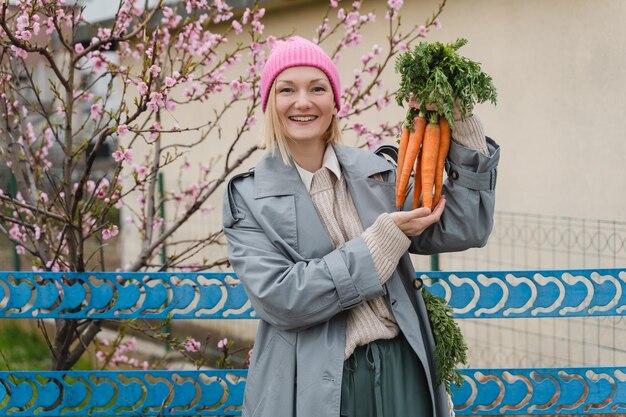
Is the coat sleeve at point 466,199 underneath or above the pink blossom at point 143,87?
underneath

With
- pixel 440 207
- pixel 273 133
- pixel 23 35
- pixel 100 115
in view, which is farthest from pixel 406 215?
pixel 100 115

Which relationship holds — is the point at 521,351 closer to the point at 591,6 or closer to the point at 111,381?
→ the point at 591,6

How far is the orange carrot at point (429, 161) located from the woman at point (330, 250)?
0.06 metres

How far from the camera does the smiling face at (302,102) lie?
2.41 meters

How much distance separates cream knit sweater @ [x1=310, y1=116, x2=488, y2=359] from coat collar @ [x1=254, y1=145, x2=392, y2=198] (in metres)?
0.06

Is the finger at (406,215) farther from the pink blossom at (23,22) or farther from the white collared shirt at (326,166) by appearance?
the pink blossom at (23,22)

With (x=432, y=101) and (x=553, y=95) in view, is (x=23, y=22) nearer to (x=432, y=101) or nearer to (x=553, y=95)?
(x=432, y=101)

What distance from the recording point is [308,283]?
7.38 feet

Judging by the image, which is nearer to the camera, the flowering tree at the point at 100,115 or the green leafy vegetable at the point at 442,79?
the green leafy vegetable at the point at 442,79

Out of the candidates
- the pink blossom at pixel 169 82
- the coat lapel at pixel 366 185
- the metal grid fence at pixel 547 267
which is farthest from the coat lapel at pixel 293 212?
the metal grid fence at pixel 547 267

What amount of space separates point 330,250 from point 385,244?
199mm

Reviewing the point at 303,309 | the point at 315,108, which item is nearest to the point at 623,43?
the point at 315,108

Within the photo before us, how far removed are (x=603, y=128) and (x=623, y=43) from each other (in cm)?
52

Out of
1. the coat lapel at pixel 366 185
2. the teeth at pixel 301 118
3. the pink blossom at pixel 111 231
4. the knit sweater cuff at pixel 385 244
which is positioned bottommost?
the knit sweater cuff at pixel 385 244
